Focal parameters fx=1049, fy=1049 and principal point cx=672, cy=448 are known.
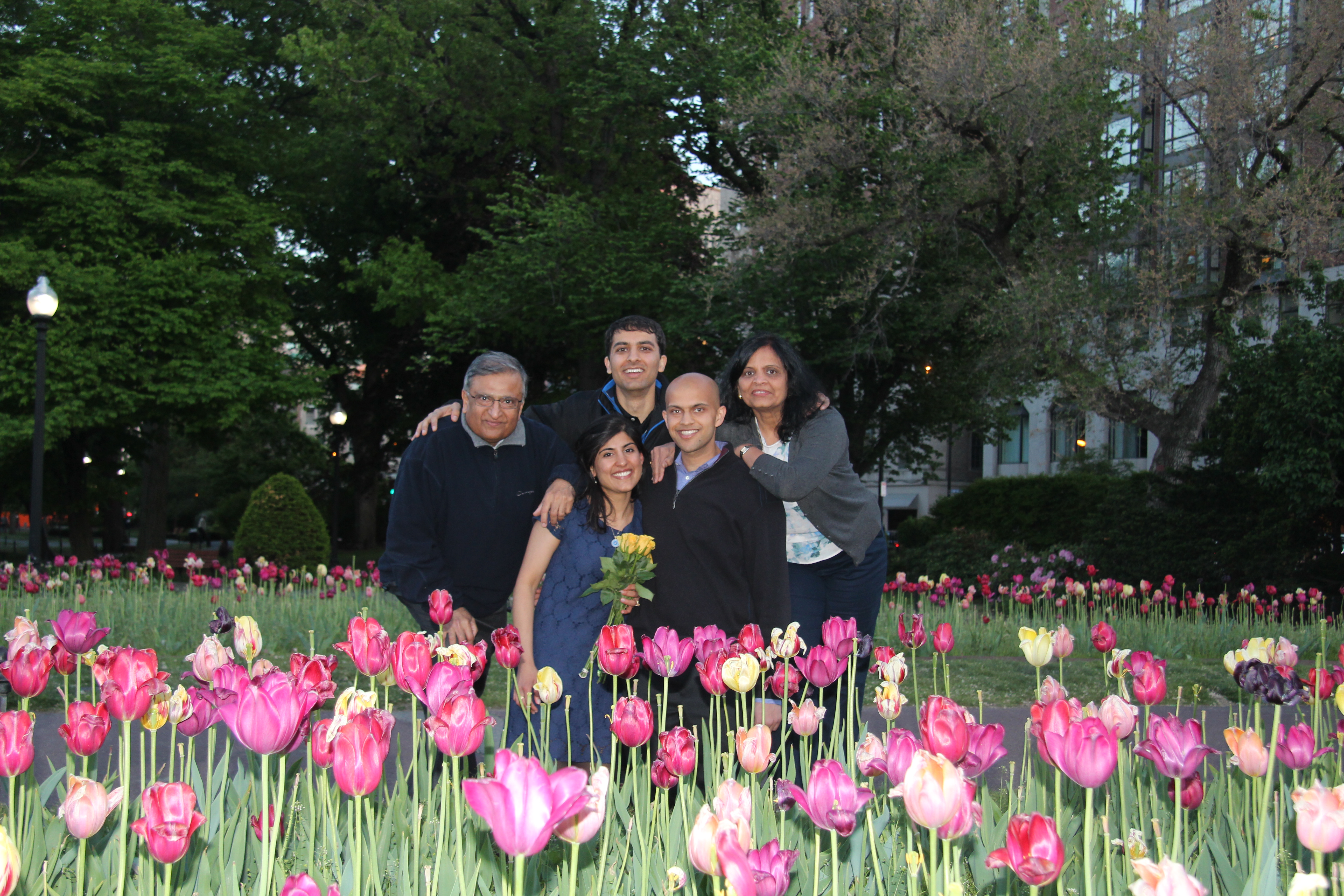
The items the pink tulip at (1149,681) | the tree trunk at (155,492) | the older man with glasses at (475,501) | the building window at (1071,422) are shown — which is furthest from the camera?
the tree trunk at (155,492)

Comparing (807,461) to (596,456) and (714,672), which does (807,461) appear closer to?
(596,456)

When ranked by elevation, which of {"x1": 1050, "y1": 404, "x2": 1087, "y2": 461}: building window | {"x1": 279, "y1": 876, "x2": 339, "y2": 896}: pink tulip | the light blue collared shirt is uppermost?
{"x1": 1050, "y1": 404, "x2": 1087, "y2": 461}: building window

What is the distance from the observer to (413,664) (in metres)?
2.27

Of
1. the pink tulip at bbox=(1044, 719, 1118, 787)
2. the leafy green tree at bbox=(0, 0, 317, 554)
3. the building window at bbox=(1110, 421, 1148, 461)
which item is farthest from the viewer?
the building window at bbox=(1110, 421, 1148, 461)

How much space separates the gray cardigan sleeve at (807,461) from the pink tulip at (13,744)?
228 centimetres

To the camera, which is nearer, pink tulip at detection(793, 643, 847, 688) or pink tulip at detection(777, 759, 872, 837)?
pink tulip at detection(777, 759, 872, 837)

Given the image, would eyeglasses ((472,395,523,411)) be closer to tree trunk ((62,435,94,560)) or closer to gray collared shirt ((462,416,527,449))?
gray collared shirt ((462,416,527,449))

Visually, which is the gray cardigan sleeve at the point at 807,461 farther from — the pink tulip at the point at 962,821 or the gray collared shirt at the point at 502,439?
the pink tulip at the point at 962,821

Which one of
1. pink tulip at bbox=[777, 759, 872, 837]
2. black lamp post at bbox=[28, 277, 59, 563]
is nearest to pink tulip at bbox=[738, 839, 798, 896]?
pink tulip at bbox=[777, 759, 872, 837]

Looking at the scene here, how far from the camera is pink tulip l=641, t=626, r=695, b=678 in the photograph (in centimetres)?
270

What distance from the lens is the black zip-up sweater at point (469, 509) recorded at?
385 centimetres

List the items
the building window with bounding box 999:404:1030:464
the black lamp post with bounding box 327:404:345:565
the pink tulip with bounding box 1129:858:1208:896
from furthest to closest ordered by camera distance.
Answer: the building window with bounding box 999:404:1030:464 → the black lamp post with bounding box 327:404:345:565 → the pink tulip with bounding box 1129:858:1208:896

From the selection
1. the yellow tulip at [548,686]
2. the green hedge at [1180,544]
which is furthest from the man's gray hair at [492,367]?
the green hedge at [1180,544]

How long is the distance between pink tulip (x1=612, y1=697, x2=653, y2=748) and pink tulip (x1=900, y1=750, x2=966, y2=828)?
83 cm
